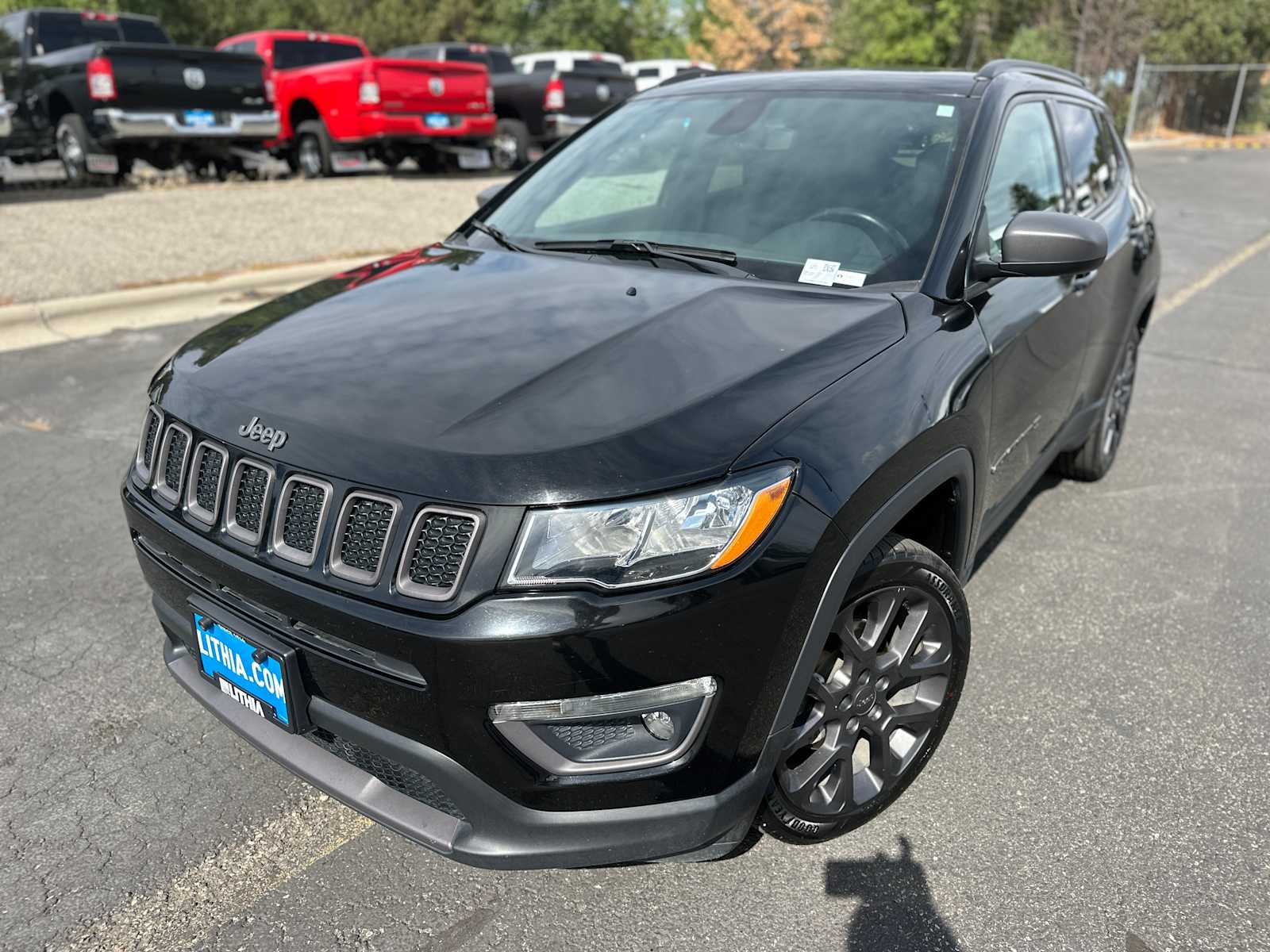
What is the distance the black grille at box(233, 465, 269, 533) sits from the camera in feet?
6.75

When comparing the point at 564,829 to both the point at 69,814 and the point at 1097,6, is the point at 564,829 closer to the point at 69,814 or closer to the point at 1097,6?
the point at 69,814

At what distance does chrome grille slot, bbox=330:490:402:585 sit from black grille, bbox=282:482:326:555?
6cm

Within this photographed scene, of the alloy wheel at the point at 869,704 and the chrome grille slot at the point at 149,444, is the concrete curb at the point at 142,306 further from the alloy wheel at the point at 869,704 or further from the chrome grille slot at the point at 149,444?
the alloy wheel at the point at 869,704

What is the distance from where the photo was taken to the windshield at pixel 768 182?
2768 mm

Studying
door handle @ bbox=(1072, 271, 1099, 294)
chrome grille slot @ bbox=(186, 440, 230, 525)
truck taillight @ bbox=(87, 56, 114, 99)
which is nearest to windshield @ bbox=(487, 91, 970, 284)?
door handle @ bbox=(1072, 271, 1099, 294)

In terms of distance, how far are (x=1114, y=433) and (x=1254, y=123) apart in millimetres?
39253

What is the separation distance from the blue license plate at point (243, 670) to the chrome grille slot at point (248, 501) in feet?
0.71

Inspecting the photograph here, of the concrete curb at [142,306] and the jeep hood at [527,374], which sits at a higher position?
the jeep hood at [527,374]

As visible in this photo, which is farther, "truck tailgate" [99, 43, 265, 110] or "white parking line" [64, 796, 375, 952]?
"truck tailgate" [99, 43, 265, 110]

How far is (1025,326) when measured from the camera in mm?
2934

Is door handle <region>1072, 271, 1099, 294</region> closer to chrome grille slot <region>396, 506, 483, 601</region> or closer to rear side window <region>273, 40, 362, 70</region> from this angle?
chrome grille slot <region>396, 506, 483, 601</region>

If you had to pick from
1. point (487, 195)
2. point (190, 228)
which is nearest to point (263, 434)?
point (487, 195)

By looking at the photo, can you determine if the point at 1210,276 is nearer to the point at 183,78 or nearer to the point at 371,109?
the point at 371,109

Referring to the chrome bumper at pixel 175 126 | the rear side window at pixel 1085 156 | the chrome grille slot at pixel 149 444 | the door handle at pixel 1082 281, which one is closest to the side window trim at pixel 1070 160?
the rear side window at pixel 1085 156
